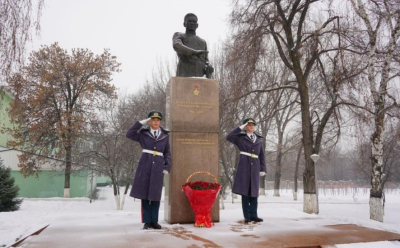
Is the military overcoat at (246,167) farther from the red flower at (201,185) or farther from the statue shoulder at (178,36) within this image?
the statue shoulder at (178,36)

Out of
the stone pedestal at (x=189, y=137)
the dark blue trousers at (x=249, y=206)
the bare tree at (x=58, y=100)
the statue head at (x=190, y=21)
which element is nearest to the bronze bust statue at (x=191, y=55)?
the statue head at (x=190, y=21)

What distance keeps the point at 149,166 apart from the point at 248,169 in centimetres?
174

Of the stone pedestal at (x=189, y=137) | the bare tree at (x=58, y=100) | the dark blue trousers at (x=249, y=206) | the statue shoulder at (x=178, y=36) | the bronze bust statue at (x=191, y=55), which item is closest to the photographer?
the stone pedestal at (x=189, y=137)

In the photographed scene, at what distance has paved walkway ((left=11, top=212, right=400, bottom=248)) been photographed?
425 centimetres

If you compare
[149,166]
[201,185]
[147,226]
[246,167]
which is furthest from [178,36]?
[147,226]

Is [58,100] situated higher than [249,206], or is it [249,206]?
[58,100]

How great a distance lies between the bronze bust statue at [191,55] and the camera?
6.49 metres

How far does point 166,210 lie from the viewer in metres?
6.20

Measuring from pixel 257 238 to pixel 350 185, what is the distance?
33.9m

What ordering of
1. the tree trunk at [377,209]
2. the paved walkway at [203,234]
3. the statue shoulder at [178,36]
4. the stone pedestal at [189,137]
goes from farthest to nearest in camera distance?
1. the tree trunk at [377,209]
2. the statue shoulder at [178,36]
3. the stone pedestal at [189,137]
4. the paved walkway at [203,234]

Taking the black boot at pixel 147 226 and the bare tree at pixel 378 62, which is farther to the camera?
the bare tree at pixel 378 62

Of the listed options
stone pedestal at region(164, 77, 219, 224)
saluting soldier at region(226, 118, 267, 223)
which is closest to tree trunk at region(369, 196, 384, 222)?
saluting soldier at region(226, 118, 267, 223)

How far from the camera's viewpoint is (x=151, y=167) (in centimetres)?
547

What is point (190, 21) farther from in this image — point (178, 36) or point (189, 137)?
point (189, 137)
